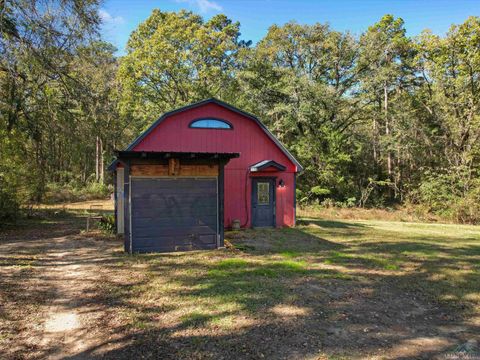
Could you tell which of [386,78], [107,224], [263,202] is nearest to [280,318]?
[263,202]

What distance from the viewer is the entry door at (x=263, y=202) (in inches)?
545

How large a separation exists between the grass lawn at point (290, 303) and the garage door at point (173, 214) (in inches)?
17.9

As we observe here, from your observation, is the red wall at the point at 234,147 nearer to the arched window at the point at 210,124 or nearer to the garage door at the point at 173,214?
the arched window at the point at 210,124

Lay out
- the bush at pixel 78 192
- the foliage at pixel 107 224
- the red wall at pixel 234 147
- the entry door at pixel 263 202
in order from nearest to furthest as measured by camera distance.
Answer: the foliage at pixel 107 224 < the red wall at pixel 234 147 < the entry door at pixel 263 202 < the bush at pixel 78 192

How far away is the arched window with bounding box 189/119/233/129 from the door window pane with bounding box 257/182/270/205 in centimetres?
262

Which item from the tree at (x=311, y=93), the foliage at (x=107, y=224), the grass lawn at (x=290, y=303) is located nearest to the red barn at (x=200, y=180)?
the foliage at (x=107, y=224)

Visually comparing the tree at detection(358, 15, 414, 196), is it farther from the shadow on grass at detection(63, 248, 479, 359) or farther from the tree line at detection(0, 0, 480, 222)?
the shadow on grass at detection(63, 248, 479, 359)

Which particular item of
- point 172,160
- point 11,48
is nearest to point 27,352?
point 172,160

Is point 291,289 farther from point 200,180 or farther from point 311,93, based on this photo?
point 311,93

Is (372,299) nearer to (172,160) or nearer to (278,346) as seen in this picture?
(278,346)

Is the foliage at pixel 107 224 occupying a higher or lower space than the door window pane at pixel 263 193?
lower

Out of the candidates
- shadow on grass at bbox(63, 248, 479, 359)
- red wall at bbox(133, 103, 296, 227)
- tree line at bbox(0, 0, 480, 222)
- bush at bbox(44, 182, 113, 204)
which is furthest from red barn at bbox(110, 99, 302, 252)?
bush at bbox(44, 182, 113, 204)

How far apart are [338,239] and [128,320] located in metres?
8.42

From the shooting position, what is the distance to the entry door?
13836 mm
